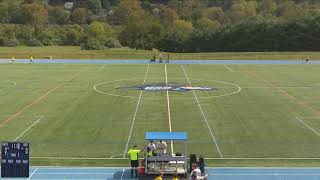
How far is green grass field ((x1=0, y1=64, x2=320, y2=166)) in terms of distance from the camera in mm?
25719

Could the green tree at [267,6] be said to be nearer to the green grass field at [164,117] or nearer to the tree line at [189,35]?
the tree line at [189,35]

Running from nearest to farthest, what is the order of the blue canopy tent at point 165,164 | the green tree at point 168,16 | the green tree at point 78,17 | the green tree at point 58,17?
Answer: the blue canopy tent at point 165,164, the green tree at point 168,16, the green tree at point 58,17, the green tree at point 78,17

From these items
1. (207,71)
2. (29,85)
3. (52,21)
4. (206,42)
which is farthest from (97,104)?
(52,21)

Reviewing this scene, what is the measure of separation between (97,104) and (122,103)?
1.74 m

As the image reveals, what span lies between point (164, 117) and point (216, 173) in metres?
11.8

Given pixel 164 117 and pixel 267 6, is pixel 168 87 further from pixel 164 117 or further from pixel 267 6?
pixel 267 6

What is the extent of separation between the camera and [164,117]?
33844 millimetres

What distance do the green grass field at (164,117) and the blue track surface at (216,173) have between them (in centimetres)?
109

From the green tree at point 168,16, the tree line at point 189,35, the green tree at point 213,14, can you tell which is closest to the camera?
the tree line at point 189,35

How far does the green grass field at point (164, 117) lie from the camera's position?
25719mm

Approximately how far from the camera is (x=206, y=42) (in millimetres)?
120562

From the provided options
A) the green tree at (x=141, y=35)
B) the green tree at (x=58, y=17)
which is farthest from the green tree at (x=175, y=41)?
the green tree at (x=58, y=17)

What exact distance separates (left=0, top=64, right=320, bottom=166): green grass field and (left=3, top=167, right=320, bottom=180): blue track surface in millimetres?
1094

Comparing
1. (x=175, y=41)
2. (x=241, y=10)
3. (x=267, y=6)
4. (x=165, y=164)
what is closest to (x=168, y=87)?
(x=165, y=164)
